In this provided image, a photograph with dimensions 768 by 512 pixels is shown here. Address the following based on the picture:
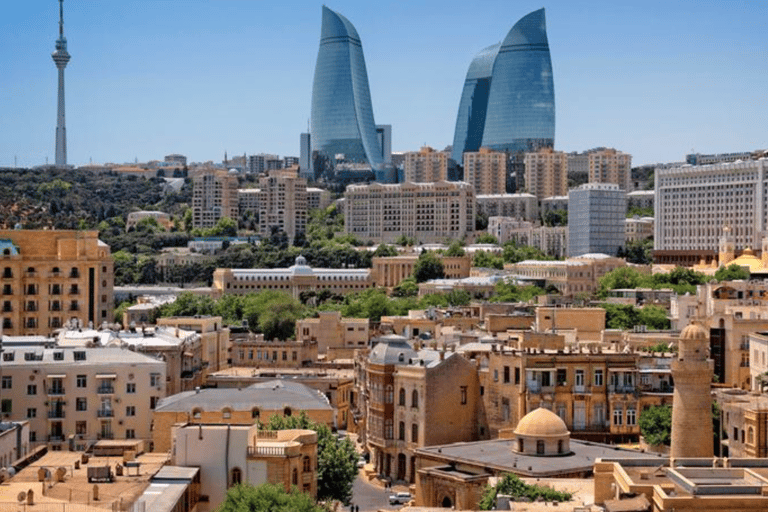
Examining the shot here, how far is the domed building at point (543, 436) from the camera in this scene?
185 feet

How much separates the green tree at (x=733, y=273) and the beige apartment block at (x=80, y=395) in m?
74.6

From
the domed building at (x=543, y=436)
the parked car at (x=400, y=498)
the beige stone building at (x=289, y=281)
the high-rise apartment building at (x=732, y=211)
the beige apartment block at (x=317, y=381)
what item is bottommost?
the parked car at (x=400, y=498)

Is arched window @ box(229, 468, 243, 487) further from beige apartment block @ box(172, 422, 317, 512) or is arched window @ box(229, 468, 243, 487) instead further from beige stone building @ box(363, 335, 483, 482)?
beige stone building @ box(363, 335, 483, 482)

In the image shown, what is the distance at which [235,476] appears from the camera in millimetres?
45656

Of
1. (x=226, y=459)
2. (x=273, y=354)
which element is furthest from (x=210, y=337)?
(x=226, y=459)

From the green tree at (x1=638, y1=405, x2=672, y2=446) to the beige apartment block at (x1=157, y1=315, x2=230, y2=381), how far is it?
101 ft

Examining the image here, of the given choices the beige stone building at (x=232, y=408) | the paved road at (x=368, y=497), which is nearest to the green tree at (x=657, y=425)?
the paved road at (x=368, y=497)

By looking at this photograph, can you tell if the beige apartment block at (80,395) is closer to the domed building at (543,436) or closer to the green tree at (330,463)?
the green tree at (330,463)

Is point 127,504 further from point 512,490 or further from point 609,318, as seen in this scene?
point 609,318

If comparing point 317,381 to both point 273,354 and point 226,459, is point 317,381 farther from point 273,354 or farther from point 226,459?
point 226,459

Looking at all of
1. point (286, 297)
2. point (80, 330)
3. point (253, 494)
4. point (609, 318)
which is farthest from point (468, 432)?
point (286, 297)

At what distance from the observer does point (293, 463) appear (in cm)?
4691

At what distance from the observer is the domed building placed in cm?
5638

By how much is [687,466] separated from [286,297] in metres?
106
